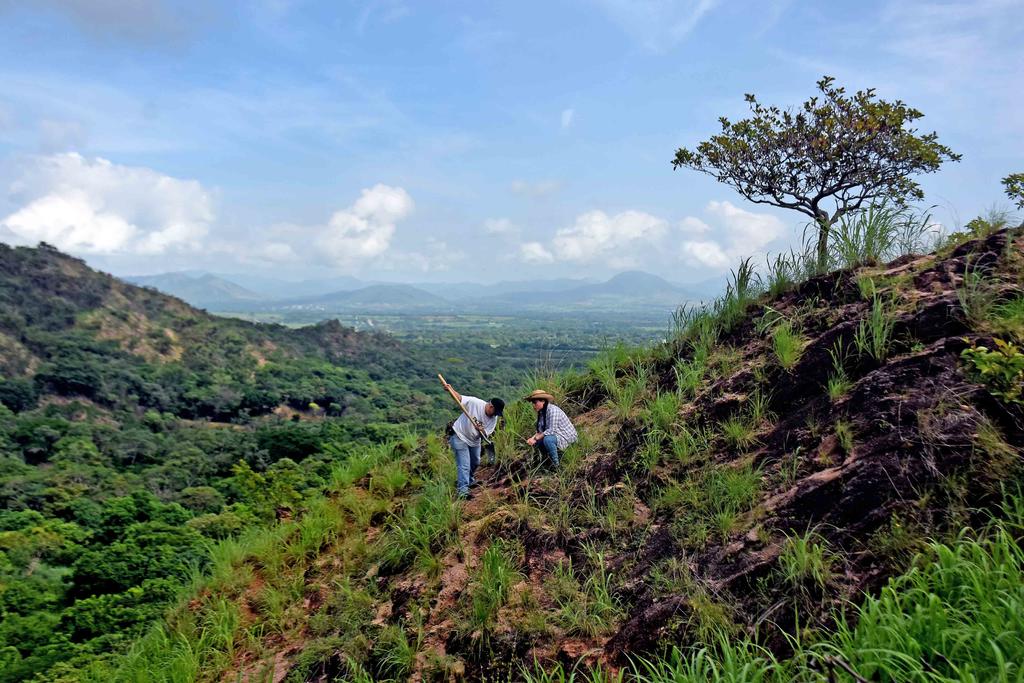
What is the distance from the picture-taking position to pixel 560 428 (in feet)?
19.0

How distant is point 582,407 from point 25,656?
13.7 metres

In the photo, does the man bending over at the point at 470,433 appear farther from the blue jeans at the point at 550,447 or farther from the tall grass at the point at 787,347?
the tall grass at the point at 787,347

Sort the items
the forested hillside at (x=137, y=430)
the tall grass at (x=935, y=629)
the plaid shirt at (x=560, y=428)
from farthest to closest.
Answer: the forested hillside at (x=137, y=430), the plaid shirt at (x=560, y=428), the tall grass at (x=935, y=629)

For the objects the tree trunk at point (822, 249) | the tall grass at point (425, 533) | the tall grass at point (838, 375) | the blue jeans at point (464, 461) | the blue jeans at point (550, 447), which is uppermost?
the tree trunk at point (822, 249)

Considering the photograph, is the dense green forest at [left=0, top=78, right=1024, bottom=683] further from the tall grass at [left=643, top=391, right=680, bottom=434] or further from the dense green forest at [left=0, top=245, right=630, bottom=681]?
the dense green forest at [left=0, top=245, right=630, bottom=681]

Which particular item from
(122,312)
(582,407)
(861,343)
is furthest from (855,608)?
(122,312)

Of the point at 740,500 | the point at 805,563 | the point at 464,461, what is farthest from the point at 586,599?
the point at 464,461

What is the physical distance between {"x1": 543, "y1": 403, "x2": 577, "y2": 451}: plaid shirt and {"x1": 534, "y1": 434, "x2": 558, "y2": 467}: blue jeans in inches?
1.7

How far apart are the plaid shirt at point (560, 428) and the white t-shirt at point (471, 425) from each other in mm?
750

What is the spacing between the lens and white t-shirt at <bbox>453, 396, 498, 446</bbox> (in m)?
6.26

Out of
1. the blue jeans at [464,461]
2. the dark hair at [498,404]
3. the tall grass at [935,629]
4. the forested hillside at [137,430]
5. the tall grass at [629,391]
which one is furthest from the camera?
the forested hillside at [137,430]

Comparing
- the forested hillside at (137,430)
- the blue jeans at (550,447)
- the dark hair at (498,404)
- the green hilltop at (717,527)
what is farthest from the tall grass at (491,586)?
the forested hillside at (137,430)

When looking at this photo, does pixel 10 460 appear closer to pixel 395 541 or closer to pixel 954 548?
pixel 395 541

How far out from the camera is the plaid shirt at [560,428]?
5730 mm
